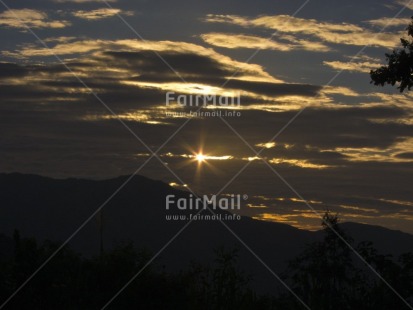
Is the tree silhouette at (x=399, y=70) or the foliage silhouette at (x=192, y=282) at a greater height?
the tree silhouette at (x=399, y=70)

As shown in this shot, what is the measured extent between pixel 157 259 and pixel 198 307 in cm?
259

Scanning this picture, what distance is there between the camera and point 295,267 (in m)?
29.8

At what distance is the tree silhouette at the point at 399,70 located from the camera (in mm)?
21797

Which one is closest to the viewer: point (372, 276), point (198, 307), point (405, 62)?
point (405, 62)

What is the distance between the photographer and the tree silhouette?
71.5 feet

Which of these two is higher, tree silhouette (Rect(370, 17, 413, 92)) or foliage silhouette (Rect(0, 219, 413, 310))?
tree silhouette (Rect(370, 17, 413, 92))

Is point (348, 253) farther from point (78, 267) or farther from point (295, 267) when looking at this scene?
point (78, 267)

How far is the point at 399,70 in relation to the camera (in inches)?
861

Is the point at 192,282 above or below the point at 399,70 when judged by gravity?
below

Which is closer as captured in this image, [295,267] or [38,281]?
[38,281]

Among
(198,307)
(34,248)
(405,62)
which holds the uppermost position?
(405,62)

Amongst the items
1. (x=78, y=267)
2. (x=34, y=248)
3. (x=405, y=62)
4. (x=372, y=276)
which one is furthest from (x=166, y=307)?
(x=405, y=62)

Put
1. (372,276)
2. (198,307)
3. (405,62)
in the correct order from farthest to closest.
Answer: (372,276), (198,307), (405,62)

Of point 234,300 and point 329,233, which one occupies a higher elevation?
point 329,233
